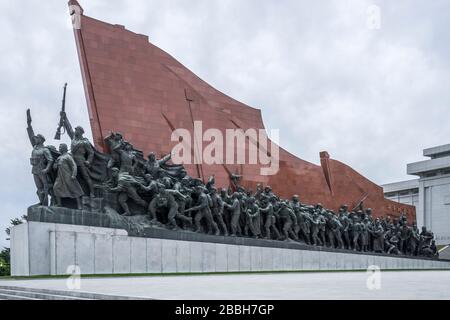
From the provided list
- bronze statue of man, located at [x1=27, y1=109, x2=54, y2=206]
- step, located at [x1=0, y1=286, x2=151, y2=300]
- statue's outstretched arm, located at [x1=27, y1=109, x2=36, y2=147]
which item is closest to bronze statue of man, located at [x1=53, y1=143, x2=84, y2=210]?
bronze statue of man, located at [x1=27, y1=109, x2=54, y2=206]

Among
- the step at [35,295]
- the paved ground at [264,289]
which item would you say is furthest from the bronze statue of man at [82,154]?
the step at [35,295]

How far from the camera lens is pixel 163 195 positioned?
13.3 metres

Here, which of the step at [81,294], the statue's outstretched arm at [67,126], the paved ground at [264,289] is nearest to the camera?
the step at [81,294]

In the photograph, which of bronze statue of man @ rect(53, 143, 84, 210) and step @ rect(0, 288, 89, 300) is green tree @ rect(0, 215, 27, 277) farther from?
step @ rect(0, 288, 89, 300)

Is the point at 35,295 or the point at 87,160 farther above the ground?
the point at 87,160

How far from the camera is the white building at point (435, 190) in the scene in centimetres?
3519

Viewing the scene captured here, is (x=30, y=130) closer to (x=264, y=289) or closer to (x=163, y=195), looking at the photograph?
(x=163, y=195)

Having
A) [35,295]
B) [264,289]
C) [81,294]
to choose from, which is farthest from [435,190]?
[81,294]

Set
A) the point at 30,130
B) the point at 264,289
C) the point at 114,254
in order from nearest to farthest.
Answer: the point at 264,289 < the point at 114,254 < the point at 30,130

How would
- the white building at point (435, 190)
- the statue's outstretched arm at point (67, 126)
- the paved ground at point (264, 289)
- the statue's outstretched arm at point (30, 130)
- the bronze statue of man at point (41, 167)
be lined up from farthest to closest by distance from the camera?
the white building at point (435, 190) < the statue's outstretched arm at point (67, 126) < the statue's outstretched arm at point (30, 130) < the bronze statue of man at point (41, 167) < the paved ground at point (264, 289)

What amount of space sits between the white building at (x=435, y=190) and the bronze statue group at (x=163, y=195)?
1864cm

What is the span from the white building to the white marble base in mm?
22335

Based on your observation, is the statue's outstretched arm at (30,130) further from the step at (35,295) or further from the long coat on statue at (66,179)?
the step at (35,295)

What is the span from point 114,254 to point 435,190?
28099 mm
